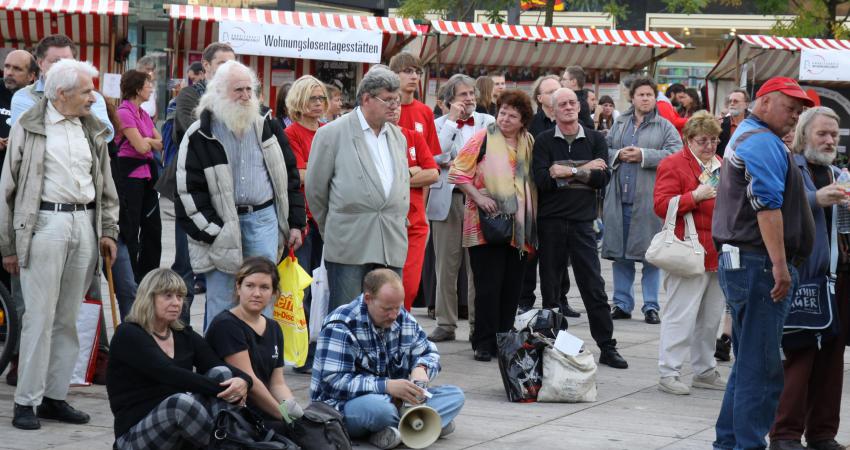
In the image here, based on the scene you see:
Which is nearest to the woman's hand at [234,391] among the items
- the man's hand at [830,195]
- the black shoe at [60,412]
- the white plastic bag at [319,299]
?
the black shoe at [60,412]

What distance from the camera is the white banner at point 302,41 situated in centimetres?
1681

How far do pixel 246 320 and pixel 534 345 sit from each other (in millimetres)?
2075

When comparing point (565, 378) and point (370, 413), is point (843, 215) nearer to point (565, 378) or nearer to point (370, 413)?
point (565, 378)

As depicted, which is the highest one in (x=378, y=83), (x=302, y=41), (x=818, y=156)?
(x=302, y=41)

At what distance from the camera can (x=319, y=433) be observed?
20.3 feet

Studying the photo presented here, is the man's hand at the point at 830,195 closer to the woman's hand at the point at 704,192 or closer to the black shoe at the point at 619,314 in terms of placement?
the woman's hand at the point at 704,192

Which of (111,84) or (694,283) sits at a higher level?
(111,84)

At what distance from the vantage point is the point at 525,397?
7.88 m

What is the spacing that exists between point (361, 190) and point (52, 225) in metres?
1.87

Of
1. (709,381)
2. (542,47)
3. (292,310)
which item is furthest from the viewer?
(542,47)

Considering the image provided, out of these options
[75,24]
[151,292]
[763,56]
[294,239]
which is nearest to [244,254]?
[294,239]

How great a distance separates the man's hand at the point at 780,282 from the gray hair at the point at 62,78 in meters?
3.60

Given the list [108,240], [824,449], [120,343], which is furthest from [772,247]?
[108,240]

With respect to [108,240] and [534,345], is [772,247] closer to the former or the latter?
[534,345]
